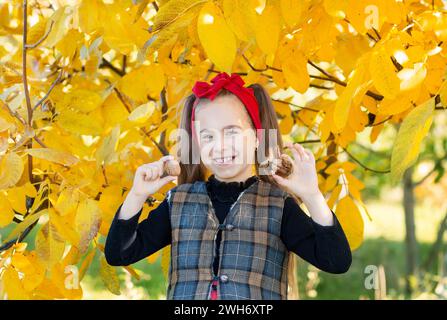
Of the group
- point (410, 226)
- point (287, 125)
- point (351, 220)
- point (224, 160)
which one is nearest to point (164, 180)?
point (224, 160)

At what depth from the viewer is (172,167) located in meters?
1.47

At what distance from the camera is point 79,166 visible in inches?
62.8

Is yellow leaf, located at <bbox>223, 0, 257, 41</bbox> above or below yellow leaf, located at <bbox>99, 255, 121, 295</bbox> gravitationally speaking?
above

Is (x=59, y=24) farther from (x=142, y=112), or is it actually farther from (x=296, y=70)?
(x=296, y=70)

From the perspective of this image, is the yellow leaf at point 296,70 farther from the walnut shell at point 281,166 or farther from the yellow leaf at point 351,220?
the yellow leaf at point 351,220

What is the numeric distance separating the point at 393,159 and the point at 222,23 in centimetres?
33

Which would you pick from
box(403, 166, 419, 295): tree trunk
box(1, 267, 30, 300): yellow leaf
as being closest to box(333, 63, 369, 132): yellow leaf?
box(1, 267, 30, 300): yellow leaf

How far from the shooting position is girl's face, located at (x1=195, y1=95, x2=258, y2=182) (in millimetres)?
1465

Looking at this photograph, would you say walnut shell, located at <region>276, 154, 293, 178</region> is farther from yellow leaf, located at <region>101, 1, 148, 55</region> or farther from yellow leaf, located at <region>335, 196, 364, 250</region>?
yellow leaf, located at <region>101, 1, 148, 55</region>

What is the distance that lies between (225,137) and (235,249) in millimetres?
230

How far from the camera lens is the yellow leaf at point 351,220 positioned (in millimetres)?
1590

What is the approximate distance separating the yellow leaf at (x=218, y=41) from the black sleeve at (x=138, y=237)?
50 centimetres

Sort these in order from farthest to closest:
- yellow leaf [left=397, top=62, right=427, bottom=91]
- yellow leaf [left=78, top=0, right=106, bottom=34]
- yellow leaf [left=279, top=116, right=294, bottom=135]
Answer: yellow leaf [left=279, top=116, right=294, bottom=135]
yellow leaf [left=78, top=0, right=106, bottom=34]
yellow leaf [left=397, top=62, right=427, bottom=91]
